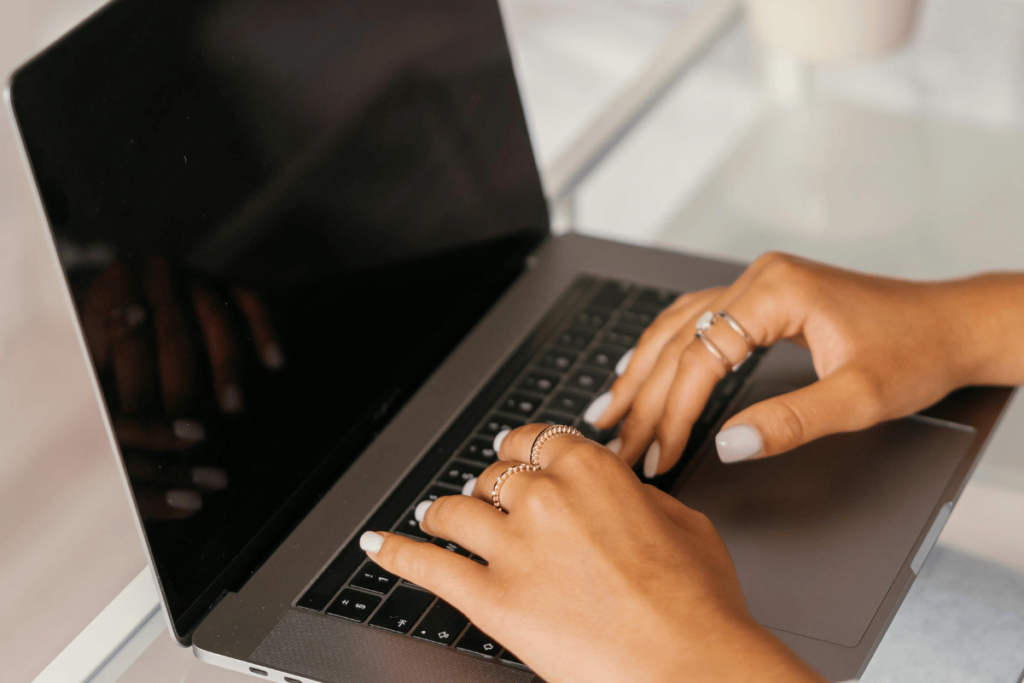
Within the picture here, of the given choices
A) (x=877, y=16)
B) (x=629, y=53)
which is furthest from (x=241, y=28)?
(x=629, y=53)

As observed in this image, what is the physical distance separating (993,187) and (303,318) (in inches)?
32.8

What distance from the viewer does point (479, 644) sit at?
616 millimetres

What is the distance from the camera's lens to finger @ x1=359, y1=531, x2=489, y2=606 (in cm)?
59

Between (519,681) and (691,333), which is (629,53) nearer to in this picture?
(691,333)

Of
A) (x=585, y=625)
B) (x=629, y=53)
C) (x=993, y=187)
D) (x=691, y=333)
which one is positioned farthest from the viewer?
(x=629, y=53)

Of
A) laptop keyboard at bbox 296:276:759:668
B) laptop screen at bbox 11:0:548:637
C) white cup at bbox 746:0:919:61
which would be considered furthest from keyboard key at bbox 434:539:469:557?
white cup at bbox 746:0:919:61

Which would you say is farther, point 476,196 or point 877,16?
point 877,16

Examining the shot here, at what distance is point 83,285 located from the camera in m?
0.56

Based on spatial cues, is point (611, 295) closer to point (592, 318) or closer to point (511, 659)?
point (592, 318)

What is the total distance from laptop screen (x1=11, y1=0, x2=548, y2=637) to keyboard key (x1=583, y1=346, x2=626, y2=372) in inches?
4.7

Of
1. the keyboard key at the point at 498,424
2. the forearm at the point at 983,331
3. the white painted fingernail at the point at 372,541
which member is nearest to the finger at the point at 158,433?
the white painted fingernail at the point at 372,541

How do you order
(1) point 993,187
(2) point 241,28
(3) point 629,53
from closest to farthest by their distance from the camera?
(2) point 241,28
(1) point 993,187
(3) point 629,53

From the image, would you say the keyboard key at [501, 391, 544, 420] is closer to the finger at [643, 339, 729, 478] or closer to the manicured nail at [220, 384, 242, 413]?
the finger at [643, 339, 729, 478]

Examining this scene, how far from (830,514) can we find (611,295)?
0.99 feet
